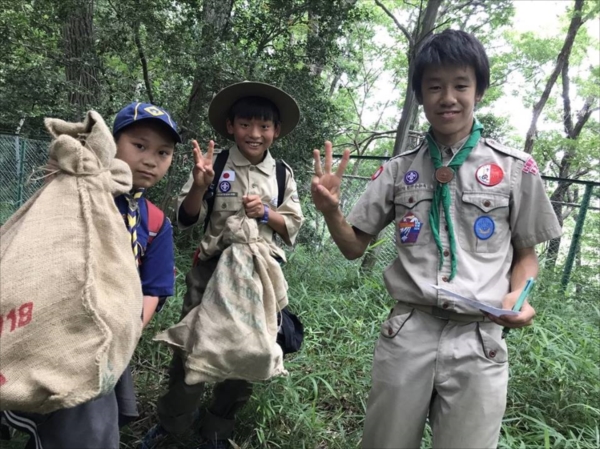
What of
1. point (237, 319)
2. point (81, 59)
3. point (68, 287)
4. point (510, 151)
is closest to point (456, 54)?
point (510, 151)

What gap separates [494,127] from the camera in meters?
9.50

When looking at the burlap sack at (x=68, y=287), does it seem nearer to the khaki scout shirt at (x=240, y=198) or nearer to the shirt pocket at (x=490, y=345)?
the khaki scout shirt at (x=240, y=198)

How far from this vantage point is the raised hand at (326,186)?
1.82 m

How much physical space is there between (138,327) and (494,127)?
967cm

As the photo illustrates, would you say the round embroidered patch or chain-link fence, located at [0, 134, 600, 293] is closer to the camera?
the round embroidered patch

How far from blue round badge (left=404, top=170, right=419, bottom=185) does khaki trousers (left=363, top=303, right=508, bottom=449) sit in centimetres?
51

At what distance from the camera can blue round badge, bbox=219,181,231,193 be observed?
2395 mm

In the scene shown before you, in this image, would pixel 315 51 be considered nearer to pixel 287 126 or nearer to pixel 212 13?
pixel 212 13

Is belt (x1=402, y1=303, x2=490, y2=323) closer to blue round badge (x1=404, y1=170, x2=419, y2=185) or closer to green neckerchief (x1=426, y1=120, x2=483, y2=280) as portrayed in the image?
green neckerchief (x1=426, y1=120, x2=483, y2=280)

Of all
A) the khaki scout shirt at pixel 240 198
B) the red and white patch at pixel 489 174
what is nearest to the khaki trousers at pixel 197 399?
the khaki scout shirt at pixel 240 198

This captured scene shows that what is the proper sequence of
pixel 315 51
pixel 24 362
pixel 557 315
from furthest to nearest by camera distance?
pixel 315 51 → pixel 557 315 → pixel 24 362

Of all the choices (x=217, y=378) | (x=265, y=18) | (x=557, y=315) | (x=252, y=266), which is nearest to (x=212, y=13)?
(x=265, y=18)

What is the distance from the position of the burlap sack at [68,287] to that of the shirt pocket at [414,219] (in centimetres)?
105

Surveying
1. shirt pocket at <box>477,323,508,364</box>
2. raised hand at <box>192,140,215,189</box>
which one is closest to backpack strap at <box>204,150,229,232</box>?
raised hand at <box>192,140,215,189</box>
